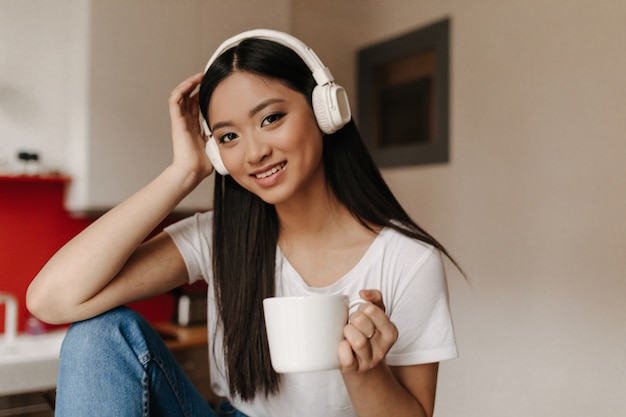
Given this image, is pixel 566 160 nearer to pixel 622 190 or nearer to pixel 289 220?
pixel 622 190

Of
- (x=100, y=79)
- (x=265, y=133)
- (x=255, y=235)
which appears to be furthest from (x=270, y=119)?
(x=100, y=79)

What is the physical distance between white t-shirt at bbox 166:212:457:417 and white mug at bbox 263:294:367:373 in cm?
30

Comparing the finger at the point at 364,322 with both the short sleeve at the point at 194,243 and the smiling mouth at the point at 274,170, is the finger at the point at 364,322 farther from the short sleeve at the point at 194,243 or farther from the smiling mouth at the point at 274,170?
the short sleeve at the point at 194,243

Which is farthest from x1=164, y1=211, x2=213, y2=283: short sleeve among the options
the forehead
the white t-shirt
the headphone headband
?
the headphone headband

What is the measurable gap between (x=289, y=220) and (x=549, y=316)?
1.32 m

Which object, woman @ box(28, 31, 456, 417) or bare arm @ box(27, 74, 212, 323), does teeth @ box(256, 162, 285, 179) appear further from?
bare arm @ box(27, 74, 212, 323)

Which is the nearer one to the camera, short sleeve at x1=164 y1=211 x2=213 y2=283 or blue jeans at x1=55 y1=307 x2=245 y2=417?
blue jeans at x1=55 y1=307 x2=245 y2=417

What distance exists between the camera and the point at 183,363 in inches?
90.4

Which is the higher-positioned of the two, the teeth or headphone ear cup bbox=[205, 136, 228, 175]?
headphone ear cup bbox=[205, 136, 228, 175]

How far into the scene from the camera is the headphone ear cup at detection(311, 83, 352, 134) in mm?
1059

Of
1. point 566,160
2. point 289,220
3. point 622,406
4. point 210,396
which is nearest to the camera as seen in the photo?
point 289,220

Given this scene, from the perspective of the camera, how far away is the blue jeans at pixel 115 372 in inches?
39.6

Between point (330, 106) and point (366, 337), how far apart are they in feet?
1.39

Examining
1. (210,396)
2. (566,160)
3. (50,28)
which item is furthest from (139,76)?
(566,160)
